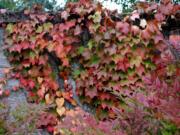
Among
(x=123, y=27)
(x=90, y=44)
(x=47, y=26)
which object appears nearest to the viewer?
(x=123, y=27)

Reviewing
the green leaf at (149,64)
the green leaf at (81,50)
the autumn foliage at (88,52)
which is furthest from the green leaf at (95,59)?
the green leaf at (149,64)

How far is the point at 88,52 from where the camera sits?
3217 millimetres

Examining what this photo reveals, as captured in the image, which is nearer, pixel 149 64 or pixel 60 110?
pixel 149 64

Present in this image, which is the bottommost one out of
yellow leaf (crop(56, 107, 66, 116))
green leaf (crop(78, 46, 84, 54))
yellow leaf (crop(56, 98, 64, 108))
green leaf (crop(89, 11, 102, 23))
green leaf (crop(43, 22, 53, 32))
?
yellow leaf (crop(56, 107, 66, 116))

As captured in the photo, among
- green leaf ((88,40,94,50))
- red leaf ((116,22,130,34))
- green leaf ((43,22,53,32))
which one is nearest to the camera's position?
red leaf ((116,22,130,34))

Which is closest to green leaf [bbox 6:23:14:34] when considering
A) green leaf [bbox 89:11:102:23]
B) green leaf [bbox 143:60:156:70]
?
green leaf [bbox 89:11:102:23]

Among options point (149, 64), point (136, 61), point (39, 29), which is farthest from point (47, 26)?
point (149, 64)

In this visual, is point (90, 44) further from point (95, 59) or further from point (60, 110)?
point (60, 110)

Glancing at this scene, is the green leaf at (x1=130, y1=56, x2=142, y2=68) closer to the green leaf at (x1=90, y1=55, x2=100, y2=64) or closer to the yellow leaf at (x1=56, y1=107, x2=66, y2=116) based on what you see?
the green leaf at (x1=90, y1=55, x2=100, y2=64)

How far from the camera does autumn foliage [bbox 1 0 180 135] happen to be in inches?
122

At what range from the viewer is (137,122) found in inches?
50.3

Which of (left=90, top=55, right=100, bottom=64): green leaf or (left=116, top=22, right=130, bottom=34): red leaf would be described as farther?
(left=90, top=55, right=100, bottom=64): green leaf

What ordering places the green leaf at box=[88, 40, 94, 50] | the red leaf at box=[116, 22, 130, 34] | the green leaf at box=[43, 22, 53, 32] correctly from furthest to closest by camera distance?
the green leaf at box=[43, 22, 53, 32] → the green leaf at box=[88, 40, 94, 50] → the red leaf at box=[116, 22, 130, 34]

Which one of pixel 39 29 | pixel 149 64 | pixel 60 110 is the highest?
pixel 39 29
